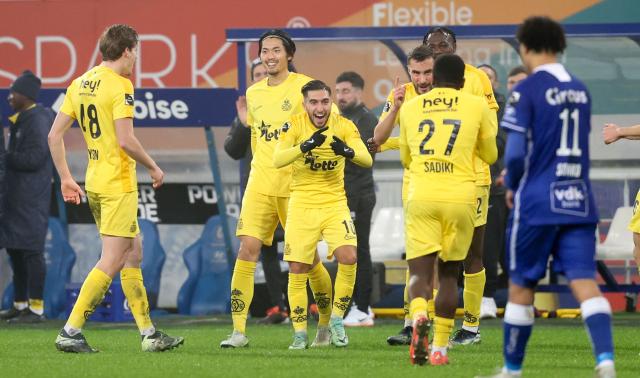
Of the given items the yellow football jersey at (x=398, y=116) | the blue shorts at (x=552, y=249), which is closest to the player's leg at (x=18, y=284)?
the yellow football jersey at (x=398, y=116)

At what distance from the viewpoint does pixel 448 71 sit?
8.99 m

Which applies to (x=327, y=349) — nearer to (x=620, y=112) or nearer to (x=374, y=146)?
(x=374, y=146)

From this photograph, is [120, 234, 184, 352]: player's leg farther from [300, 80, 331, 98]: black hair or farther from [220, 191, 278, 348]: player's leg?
[300, 80, 331, 98]: black hair

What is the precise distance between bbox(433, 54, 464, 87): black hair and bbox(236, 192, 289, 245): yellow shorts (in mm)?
2244

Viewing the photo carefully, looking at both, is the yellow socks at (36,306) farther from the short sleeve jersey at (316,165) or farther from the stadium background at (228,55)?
the short sleeve jersey at (316,165)

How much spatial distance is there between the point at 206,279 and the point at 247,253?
15.7 feet

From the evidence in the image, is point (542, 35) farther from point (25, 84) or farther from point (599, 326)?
point (25, 84)

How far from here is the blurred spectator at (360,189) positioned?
13539 millimetres

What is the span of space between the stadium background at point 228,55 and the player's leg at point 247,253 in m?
4.18

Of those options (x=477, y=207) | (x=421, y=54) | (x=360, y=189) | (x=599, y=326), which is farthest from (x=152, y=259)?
(x=599, y=326)

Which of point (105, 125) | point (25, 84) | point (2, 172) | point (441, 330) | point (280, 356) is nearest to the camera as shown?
point (441, 330)

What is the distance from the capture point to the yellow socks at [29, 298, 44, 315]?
1448cm

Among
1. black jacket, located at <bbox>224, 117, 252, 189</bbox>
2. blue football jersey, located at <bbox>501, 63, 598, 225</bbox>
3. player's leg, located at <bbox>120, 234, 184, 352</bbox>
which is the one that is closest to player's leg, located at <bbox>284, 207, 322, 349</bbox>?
player's leg, located at <bbox>120, 234, 184, 352</bbox>

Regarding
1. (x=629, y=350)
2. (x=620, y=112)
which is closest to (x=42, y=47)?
(x=620, y=112)
